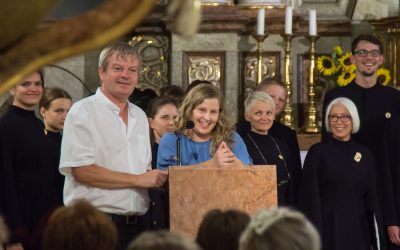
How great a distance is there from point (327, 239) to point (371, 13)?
129 inches

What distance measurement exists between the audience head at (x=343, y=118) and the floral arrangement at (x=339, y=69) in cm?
174

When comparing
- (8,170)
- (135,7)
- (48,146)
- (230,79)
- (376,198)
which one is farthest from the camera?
(230,79)

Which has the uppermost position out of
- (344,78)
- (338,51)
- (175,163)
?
(338,51)

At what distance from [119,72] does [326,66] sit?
4168 millimetres

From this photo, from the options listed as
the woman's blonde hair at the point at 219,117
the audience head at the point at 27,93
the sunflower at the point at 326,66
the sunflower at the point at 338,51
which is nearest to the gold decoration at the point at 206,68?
the sunflower at the point at 326,66

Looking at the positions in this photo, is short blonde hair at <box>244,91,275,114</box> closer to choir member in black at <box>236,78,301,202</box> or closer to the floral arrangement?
choir member in black at <box>236,78,301,202</box>

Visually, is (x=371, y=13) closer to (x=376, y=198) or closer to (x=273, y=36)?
(x=273, y=36)

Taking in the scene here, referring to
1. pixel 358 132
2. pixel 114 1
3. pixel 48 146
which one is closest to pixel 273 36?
pixel 358 132

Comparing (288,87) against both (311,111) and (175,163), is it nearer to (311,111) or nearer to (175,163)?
(311,111)

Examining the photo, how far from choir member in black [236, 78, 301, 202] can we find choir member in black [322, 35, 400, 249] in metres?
0.24

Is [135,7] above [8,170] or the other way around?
above

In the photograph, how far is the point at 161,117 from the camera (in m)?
6.78

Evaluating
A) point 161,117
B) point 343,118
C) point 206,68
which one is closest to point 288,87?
point 206,68

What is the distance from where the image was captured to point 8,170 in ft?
17.2
